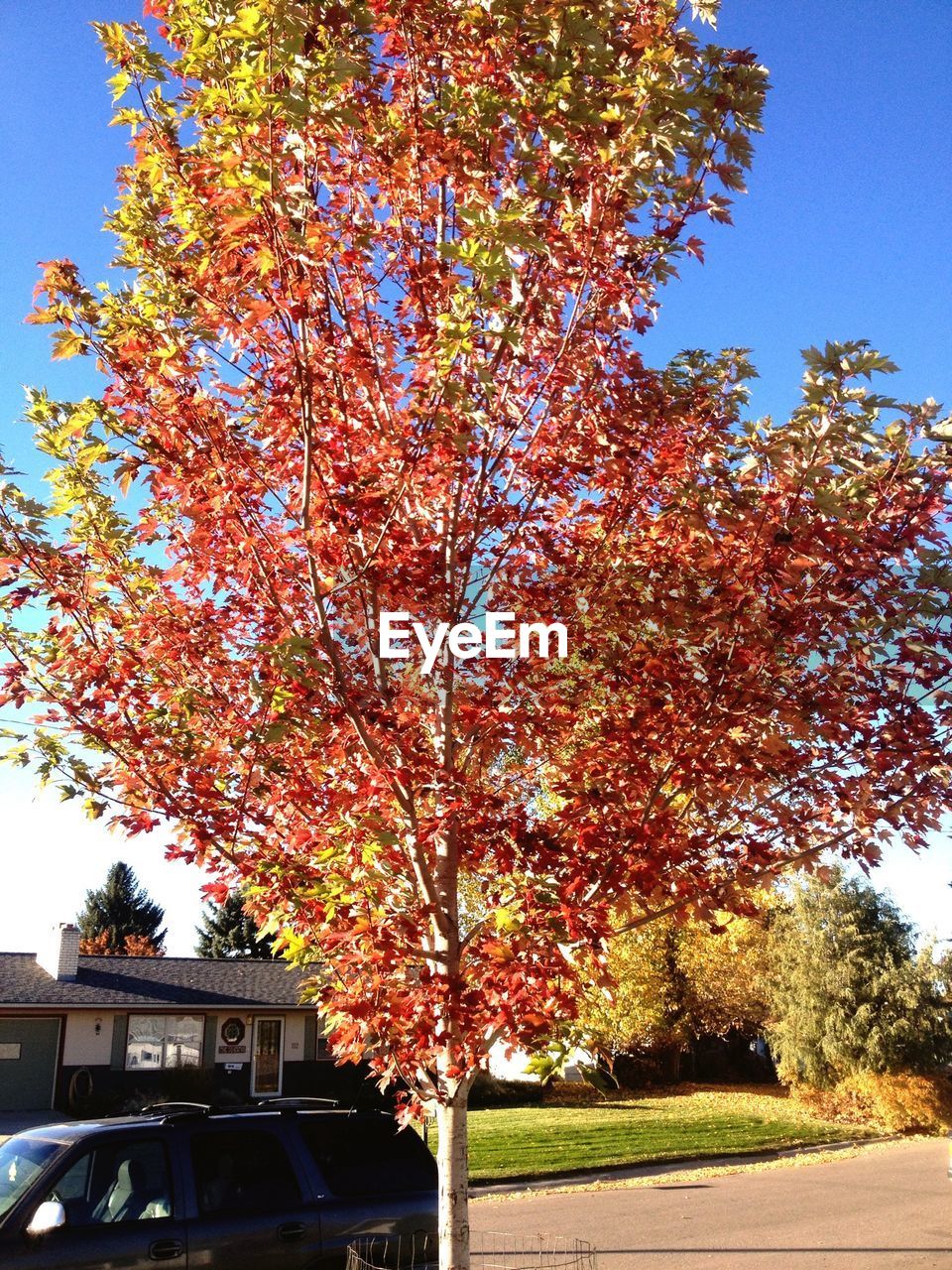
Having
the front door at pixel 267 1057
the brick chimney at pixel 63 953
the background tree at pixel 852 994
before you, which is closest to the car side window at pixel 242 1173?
the background tree at pixel 852 994

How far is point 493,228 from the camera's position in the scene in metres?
4.36

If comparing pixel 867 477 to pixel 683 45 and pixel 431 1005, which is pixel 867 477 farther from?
pixel 431 1005

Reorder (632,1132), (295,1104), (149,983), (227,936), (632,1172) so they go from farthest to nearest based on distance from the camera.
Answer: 1. (227,936)
2. (149,983)
3. (632,1132)
4. (632,1172)
5. (295,1104)

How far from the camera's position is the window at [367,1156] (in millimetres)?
6629

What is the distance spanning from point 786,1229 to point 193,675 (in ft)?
35.7

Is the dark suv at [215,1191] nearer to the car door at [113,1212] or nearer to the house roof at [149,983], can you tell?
the car door at [113,1212]

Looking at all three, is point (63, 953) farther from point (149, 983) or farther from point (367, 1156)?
point (367, 1156)

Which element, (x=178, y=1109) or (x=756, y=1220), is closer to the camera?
(x=178, y=1109)

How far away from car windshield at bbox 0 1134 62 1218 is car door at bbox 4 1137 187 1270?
16cm

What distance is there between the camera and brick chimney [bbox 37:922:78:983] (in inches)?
1105

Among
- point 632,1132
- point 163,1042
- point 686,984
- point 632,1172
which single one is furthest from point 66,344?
point 686,984

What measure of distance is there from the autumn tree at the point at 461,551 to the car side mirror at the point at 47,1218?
1.87 meters

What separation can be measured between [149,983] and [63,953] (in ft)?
8.27

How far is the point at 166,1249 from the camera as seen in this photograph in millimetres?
5816
